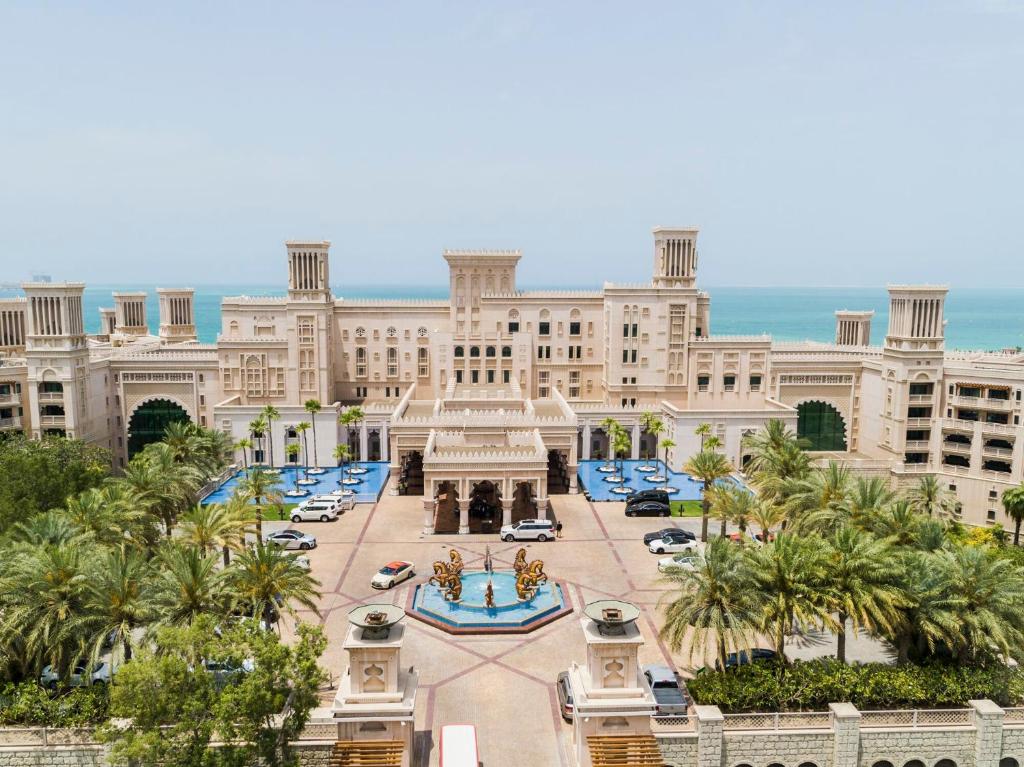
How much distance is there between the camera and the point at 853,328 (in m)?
96.1

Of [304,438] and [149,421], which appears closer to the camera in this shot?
[304,438]

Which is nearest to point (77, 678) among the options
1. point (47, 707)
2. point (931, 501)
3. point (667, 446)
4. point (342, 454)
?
point (47, 707)

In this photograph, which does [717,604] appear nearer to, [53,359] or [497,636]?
[497,636]

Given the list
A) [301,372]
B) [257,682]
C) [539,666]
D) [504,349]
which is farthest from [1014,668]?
[301,372]

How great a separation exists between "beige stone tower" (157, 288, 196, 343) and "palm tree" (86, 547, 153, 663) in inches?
2965

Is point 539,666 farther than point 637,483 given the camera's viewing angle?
No

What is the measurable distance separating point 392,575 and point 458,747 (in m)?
18.9

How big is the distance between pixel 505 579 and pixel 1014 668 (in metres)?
24.7

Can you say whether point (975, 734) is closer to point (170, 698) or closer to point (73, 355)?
point (170, 698)

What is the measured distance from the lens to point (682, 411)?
7119cm

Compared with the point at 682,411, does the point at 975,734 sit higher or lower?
lower

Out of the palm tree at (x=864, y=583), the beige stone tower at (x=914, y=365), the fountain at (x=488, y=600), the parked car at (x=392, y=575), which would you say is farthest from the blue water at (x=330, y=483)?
the beige stone tower at (x=914, y=365)

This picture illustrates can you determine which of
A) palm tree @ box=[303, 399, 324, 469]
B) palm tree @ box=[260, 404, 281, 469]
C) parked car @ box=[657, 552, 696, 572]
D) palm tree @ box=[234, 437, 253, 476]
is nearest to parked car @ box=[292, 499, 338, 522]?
palm tree @ box=[234, 437, 253, 476]

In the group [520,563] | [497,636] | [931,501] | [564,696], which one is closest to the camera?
[564,696]
